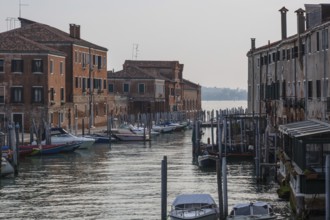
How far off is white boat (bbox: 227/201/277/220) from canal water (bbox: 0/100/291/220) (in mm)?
2046

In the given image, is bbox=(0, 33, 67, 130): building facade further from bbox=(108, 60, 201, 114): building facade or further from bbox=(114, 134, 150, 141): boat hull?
bbox=(108, 60, 201, 114): building facade

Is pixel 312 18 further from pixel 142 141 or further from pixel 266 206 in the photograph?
pixel 142 141

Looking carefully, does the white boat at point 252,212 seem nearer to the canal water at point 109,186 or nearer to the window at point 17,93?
the canal water at point 109,186

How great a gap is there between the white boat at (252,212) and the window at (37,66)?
147ft

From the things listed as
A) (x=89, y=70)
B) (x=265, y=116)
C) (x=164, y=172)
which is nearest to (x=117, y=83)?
(x=89, y=70)

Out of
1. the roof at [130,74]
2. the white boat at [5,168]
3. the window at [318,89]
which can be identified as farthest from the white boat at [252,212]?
the roof at [130,74]

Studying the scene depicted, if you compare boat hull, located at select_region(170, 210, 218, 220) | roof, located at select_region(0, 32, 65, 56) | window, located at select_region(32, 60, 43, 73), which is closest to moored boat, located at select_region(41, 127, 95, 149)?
window, located at select_region(32, 60, 43, 73)

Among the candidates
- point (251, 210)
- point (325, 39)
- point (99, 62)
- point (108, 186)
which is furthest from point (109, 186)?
point (99, 62)

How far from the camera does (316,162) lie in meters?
28.8

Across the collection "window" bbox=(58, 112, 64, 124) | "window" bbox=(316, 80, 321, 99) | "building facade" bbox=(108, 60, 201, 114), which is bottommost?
"window" bbox=(58, 112, 64, 124)

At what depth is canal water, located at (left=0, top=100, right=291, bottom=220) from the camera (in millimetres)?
32344

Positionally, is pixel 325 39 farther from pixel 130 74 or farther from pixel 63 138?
pixel 130 74

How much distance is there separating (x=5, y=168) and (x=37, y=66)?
90.3 ft

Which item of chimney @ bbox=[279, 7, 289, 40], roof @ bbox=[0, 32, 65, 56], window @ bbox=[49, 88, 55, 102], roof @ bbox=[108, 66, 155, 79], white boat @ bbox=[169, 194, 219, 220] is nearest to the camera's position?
white boat @ bbox=[169, 194, 219, 220]
